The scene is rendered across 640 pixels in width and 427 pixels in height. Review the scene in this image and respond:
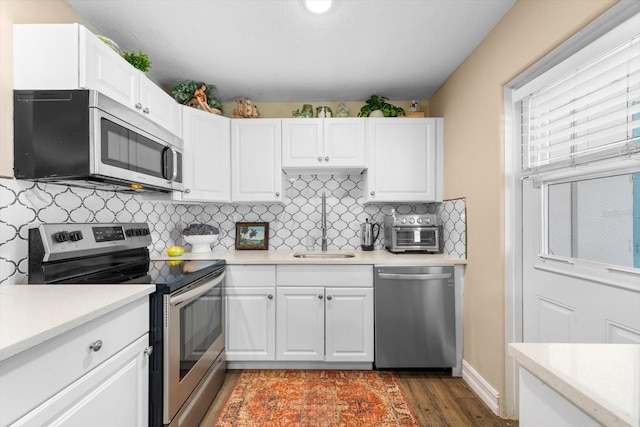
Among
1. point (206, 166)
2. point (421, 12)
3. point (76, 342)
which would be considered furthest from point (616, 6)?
point (206, 166)

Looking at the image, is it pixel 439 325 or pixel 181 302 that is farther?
pixel 439 325

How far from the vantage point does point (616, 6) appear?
3.85 feet

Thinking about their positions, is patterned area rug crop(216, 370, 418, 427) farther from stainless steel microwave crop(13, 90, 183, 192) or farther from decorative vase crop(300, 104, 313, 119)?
decorative vase crop(300, 104, 313, 119)

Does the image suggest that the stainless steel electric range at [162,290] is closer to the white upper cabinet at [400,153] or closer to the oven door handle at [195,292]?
the oven door handle at [195,292]

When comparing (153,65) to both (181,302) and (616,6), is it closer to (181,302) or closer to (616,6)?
(181,302)

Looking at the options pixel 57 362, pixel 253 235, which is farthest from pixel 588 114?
pixel 253 235

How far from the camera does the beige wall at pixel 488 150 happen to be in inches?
62.9

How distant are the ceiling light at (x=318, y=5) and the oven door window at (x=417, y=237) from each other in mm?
1747

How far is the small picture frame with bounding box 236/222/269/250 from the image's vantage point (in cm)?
304

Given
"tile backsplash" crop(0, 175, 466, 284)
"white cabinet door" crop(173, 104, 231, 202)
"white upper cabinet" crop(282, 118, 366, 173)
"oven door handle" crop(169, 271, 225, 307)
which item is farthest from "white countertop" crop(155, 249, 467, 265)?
"white upper cabinet" crop(282, 118, 366, 173)

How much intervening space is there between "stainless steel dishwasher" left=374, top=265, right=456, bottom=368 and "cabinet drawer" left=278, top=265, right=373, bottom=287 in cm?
14

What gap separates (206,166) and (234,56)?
870 mm

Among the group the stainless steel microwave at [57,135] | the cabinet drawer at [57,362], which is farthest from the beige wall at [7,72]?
the cabinet drawer at [57,362]

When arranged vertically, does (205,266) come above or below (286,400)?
above
